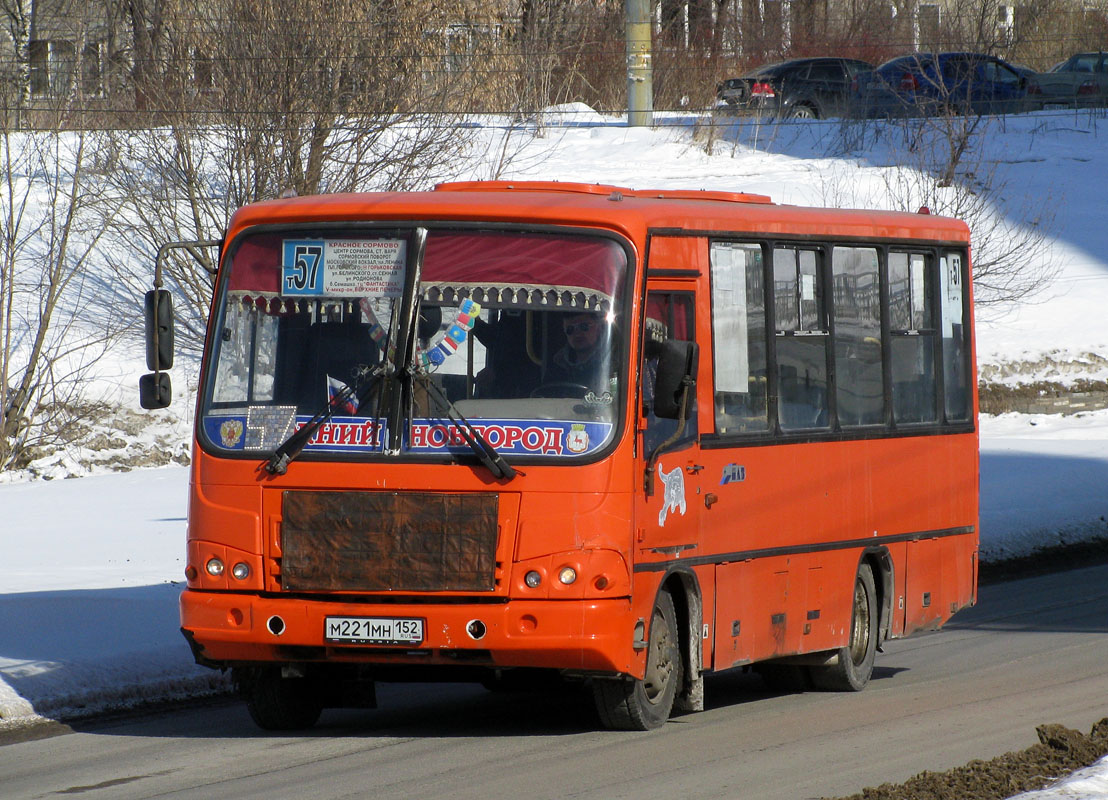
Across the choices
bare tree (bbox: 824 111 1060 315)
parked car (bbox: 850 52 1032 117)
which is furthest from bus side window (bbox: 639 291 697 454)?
parked car (bbox: 850 52 1032 117)

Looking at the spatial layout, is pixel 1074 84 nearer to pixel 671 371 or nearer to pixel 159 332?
pixel 671 371

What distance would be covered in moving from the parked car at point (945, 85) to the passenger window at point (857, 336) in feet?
86.6

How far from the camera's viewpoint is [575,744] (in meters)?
8.57

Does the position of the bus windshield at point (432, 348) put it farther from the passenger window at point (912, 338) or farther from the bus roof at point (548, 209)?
the passenger window at point (912, 338)

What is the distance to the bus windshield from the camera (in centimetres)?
843

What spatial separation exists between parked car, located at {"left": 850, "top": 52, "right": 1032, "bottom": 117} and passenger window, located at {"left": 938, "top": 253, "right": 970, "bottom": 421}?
82.1 ft

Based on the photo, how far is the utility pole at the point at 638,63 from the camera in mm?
40875

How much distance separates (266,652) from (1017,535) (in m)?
11.6

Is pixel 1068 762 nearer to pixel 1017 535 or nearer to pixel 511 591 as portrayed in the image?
pixel 511 591

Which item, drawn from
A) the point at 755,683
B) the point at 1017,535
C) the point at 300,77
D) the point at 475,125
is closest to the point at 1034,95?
the point at 475,125

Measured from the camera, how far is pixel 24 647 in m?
11.0

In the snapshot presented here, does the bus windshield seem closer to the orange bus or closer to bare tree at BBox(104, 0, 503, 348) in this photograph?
the orange bus

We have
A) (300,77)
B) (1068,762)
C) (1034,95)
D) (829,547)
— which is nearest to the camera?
(1068,762)

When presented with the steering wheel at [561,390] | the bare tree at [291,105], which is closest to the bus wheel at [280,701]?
the steering wheel at [561,390]
